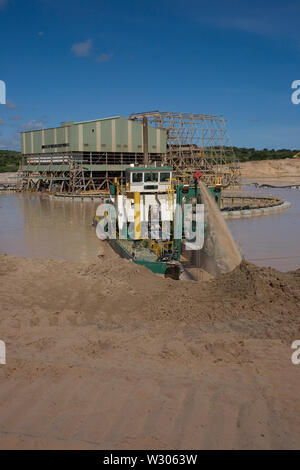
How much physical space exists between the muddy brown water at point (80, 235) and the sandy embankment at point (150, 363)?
370 inches

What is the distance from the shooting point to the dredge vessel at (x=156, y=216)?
12.8 metres

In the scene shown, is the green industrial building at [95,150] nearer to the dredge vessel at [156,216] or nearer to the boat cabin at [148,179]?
the boat cabin at [148,179]

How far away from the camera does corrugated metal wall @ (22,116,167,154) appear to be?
49.2 metres

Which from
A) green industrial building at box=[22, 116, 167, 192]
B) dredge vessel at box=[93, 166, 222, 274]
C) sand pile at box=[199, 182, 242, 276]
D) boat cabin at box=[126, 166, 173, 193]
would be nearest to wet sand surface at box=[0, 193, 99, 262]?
dredge vessel at box=[93, 166, 222, 274]

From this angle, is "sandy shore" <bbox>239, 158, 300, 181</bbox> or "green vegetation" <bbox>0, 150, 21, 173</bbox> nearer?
"sandy shore" <bbox>239, 158, 300, 181</bbox>

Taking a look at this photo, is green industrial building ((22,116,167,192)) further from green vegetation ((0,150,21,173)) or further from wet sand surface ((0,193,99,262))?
green vegetation ((0,150,21,173))

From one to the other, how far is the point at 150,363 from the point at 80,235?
1947cm

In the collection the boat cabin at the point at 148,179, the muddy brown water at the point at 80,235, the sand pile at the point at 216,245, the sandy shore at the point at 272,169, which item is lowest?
the muddy brown water at the point at 80,235

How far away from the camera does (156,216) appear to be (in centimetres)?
1581

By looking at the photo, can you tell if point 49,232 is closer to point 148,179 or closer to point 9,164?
point 148,179

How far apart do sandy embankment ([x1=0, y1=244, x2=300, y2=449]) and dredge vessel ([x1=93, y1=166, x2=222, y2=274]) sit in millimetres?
4053

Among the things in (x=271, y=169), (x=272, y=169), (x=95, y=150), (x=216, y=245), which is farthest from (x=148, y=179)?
(x=272, y=169)

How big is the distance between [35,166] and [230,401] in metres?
59.2

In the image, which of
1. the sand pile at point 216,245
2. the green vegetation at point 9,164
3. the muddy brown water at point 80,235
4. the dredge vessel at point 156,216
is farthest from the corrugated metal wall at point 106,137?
the green vegetation at point 9,164
